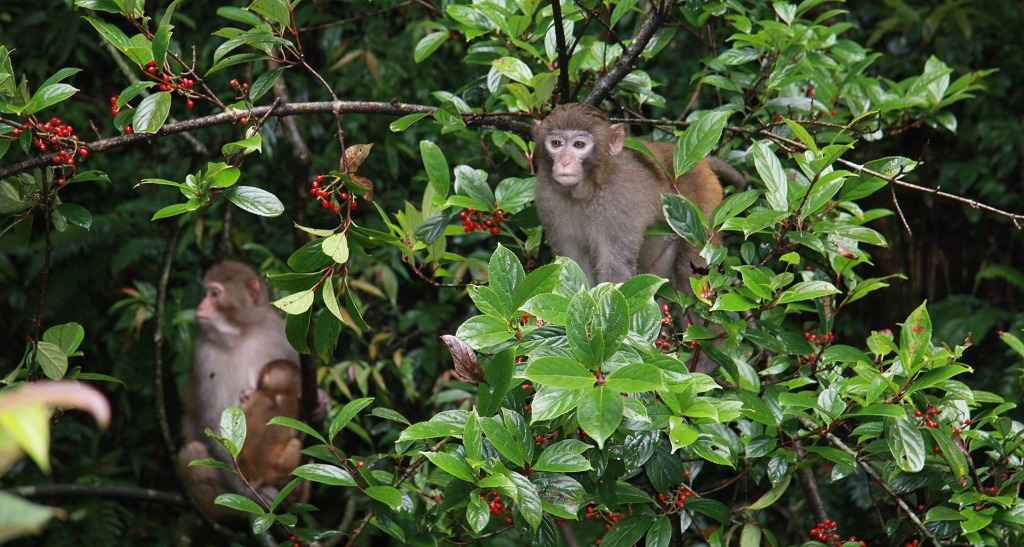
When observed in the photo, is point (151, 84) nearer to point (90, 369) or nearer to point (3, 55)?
point (3, 55)

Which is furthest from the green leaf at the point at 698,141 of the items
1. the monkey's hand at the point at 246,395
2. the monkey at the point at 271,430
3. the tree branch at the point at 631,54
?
the monkey's hand at the point at 246,395

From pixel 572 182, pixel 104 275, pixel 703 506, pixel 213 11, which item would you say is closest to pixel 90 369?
pixel 104 275

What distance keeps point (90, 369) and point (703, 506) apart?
459cm

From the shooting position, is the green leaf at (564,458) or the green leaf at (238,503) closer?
the green leaf at (564,458)

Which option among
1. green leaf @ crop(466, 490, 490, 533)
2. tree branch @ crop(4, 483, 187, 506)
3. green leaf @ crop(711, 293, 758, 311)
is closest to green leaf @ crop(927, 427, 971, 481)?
green leaf @ crop(711, 293, 758, 311)

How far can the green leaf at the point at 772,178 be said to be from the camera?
2.46 meters

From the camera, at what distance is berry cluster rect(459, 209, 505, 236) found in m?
3.04

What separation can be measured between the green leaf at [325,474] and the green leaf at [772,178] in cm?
130

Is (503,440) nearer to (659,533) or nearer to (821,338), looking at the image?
(659,533)

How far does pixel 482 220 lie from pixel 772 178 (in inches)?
38.8

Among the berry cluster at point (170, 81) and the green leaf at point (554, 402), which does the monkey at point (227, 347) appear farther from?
the green leaf at point (554, 402)

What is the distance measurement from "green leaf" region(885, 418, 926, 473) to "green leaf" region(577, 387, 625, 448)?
888 mm

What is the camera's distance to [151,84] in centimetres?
243

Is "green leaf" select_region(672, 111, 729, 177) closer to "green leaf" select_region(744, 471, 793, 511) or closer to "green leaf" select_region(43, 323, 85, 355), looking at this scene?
"green leaf" select_region(744, 471, 793, 511)
